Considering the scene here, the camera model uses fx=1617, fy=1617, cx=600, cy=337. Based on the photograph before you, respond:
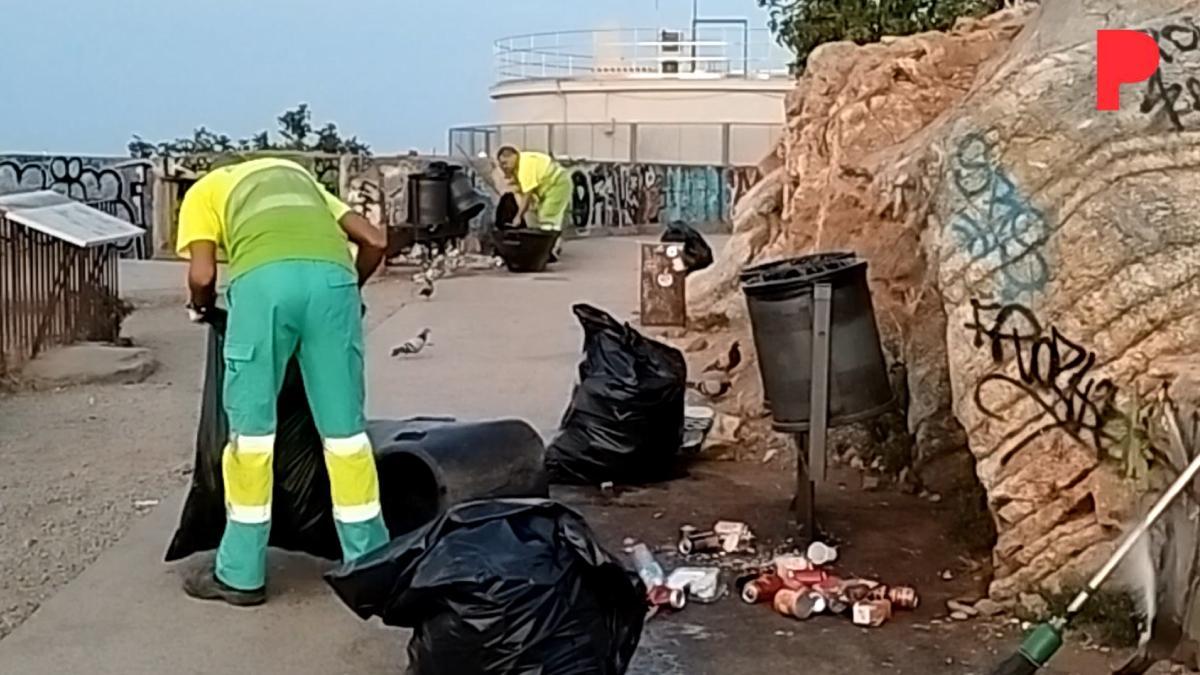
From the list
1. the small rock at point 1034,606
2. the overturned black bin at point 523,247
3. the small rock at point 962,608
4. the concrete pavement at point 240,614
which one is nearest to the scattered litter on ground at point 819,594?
the small rock at point 962,608

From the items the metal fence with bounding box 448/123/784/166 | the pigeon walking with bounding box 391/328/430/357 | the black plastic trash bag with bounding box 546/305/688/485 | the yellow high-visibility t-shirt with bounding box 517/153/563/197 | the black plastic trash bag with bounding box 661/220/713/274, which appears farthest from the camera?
the metal fence with bounding box 448/123/784/166

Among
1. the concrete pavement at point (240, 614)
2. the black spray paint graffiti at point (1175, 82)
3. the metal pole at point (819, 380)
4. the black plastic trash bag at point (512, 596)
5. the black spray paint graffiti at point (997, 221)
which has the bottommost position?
the concrete pavement at point (240, 614)

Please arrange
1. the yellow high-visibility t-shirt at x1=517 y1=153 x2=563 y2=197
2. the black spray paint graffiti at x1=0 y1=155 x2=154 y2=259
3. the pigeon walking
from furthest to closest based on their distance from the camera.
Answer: the black spray paint graffiti at x1=0 y1=155 x2=154 y2=259 → the yellow high-visibility t-shirt at x1=517 y1=153 x2=563 y2=197 → the pigeon walking

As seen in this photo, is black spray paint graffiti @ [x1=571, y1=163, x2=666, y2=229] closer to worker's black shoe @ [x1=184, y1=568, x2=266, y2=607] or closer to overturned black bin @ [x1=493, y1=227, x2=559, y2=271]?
overturned black bin @ [x1=493, y1=227, x2=559, y2=271]

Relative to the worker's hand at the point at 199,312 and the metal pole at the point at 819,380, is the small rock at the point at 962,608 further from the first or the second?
the worker's hand at the point at 199,312

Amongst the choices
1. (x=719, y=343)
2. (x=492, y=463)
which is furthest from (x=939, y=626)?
(x=719, y=343)

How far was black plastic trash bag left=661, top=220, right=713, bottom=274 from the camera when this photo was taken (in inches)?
554

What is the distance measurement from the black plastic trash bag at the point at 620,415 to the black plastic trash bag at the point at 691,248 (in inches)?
236

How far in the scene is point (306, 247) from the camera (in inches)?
217

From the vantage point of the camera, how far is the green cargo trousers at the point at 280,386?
546cm

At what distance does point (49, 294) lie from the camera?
11.7 metres

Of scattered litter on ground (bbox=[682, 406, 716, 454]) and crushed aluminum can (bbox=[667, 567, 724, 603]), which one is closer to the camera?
crushed aluminum can (bbox=[667, 567, 724, 603])

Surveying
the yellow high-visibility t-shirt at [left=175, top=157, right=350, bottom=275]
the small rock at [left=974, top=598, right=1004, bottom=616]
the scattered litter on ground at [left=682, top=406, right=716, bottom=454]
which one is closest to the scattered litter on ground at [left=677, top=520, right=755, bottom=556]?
the small rock at [left=974, top=598, right=1004, bottom=616]

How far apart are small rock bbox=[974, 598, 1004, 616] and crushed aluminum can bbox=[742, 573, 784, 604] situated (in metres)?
0.69
